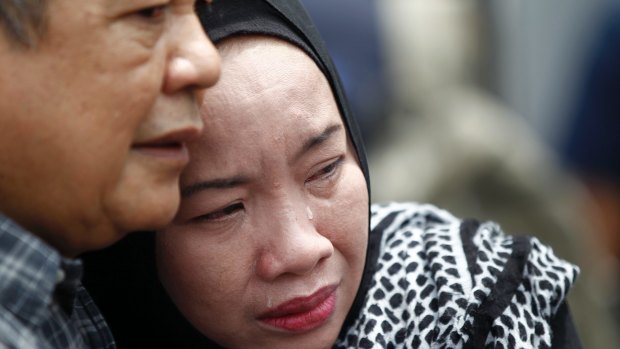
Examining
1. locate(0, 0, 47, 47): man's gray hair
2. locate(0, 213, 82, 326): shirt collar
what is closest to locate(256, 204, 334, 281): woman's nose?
locate(0, 213, 82, 326): shirt collar

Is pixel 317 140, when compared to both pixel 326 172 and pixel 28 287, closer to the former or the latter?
pixel 326 172

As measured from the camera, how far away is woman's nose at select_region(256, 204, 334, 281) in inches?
91.7

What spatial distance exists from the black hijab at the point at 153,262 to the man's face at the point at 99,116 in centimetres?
32

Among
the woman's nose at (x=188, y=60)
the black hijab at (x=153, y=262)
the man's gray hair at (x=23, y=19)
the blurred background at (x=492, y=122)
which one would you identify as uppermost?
the man's gray hair at (x=23, y=19)

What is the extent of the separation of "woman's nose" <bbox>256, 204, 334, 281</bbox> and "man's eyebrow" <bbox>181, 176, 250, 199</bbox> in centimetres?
12

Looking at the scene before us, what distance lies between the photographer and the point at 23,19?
1.90 m

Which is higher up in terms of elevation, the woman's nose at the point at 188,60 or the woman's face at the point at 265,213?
the woman's nose at the point at 188,60

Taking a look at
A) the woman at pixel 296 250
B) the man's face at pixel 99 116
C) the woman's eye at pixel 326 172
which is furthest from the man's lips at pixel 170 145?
the woman's eye at pixel 326 172

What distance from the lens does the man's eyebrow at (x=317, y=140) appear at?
2394 mm

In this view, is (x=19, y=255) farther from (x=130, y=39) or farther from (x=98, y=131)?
(x=130, y=39)

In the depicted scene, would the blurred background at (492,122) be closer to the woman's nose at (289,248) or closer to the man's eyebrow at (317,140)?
the man's eyebrow at (317,140)

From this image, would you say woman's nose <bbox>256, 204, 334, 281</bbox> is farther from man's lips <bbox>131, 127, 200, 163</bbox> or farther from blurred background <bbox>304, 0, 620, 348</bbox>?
blurred background <bbox>304, 0, 620, 348</bbox>

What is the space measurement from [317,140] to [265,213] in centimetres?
21

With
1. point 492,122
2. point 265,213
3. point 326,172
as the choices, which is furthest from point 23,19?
point 492,122
